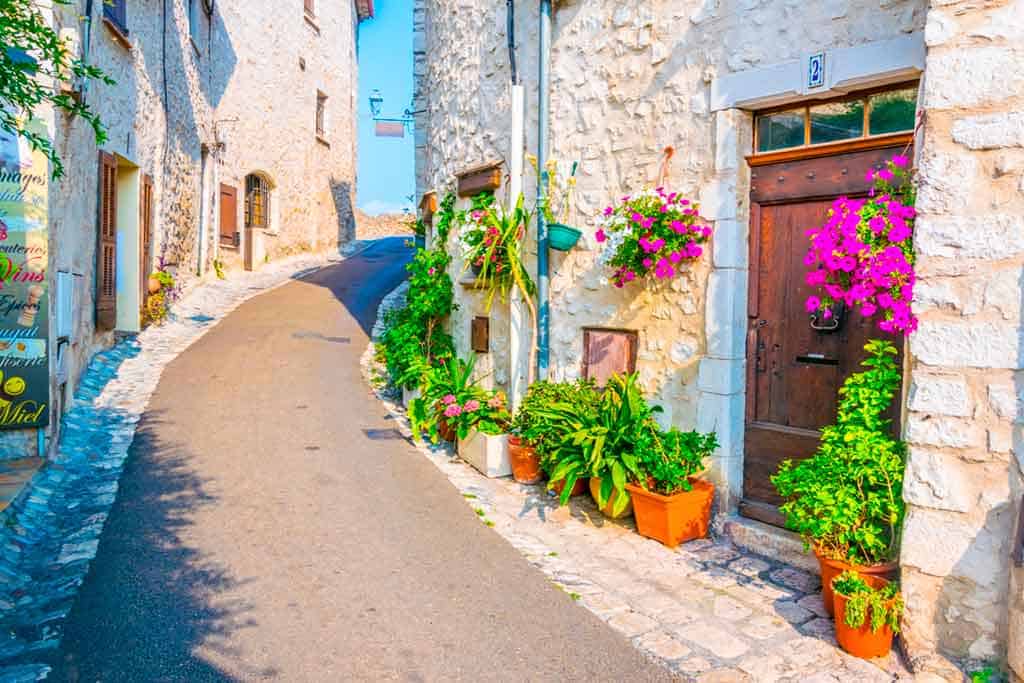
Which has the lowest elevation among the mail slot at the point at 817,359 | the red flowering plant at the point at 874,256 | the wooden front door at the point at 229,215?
the mail slot at the point at 817,359

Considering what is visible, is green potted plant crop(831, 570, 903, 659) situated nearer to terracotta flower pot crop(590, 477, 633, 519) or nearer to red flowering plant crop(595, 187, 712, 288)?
terracotta flower pot crop(590, 477, 633, 519)

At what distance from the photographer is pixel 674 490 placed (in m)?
4.66

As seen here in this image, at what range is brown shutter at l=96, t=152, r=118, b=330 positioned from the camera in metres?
8.07

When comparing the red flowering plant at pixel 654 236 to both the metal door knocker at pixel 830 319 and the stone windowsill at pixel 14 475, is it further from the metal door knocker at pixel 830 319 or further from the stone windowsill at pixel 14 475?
the stone windowsill at pixel 14 475

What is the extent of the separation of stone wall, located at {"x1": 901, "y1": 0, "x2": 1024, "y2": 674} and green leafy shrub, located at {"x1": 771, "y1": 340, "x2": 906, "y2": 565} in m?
0.17

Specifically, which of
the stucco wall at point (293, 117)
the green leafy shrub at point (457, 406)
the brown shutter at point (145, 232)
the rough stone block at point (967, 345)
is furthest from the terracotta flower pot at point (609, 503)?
the stucco wall at point (293, 117)

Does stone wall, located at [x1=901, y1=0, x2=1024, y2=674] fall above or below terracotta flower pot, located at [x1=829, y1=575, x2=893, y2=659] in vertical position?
above

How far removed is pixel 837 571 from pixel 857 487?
1.39ft

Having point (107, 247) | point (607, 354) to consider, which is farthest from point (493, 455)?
point (107, 247)

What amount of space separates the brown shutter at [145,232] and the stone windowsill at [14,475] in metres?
4.61

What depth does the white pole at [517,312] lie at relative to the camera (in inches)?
254

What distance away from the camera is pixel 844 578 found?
11.3ft

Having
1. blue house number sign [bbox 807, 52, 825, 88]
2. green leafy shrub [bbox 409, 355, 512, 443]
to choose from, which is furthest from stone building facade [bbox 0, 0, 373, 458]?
blue house number sign [bbox 807, 52, 825, 88]

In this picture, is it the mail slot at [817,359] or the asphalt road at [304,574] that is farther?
the mail slot at [817,359]
